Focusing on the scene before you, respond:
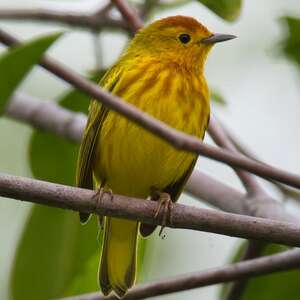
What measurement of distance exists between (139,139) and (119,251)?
2.35 feet

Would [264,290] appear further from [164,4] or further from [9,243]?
[9,243]

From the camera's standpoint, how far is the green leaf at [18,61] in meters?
2.71

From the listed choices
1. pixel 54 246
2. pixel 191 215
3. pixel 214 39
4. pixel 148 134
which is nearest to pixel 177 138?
pixel 191 215

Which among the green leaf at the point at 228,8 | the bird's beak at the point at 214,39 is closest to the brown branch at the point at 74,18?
the bird's beak at the point at 214,39

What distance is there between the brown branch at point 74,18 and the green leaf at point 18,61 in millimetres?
1709

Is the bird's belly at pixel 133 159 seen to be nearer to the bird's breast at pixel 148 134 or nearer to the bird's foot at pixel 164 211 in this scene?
the bird's breast at pixel 148 134

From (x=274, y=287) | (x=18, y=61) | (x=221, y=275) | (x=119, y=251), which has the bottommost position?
(x=119, y=251)

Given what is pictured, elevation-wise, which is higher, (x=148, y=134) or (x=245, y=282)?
(x=148, y=134)

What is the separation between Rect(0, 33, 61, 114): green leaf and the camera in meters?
2.71

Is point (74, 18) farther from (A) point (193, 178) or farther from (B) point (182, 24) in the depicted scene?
(A) point (193, 178)

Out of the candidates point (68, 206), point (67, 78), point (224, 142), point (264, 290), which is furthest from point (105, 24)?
point (67, 78)

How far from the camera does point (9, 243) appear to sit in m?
7.50

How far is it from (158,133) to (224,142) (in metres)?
1.66

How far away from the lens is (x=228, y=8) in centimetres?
329
